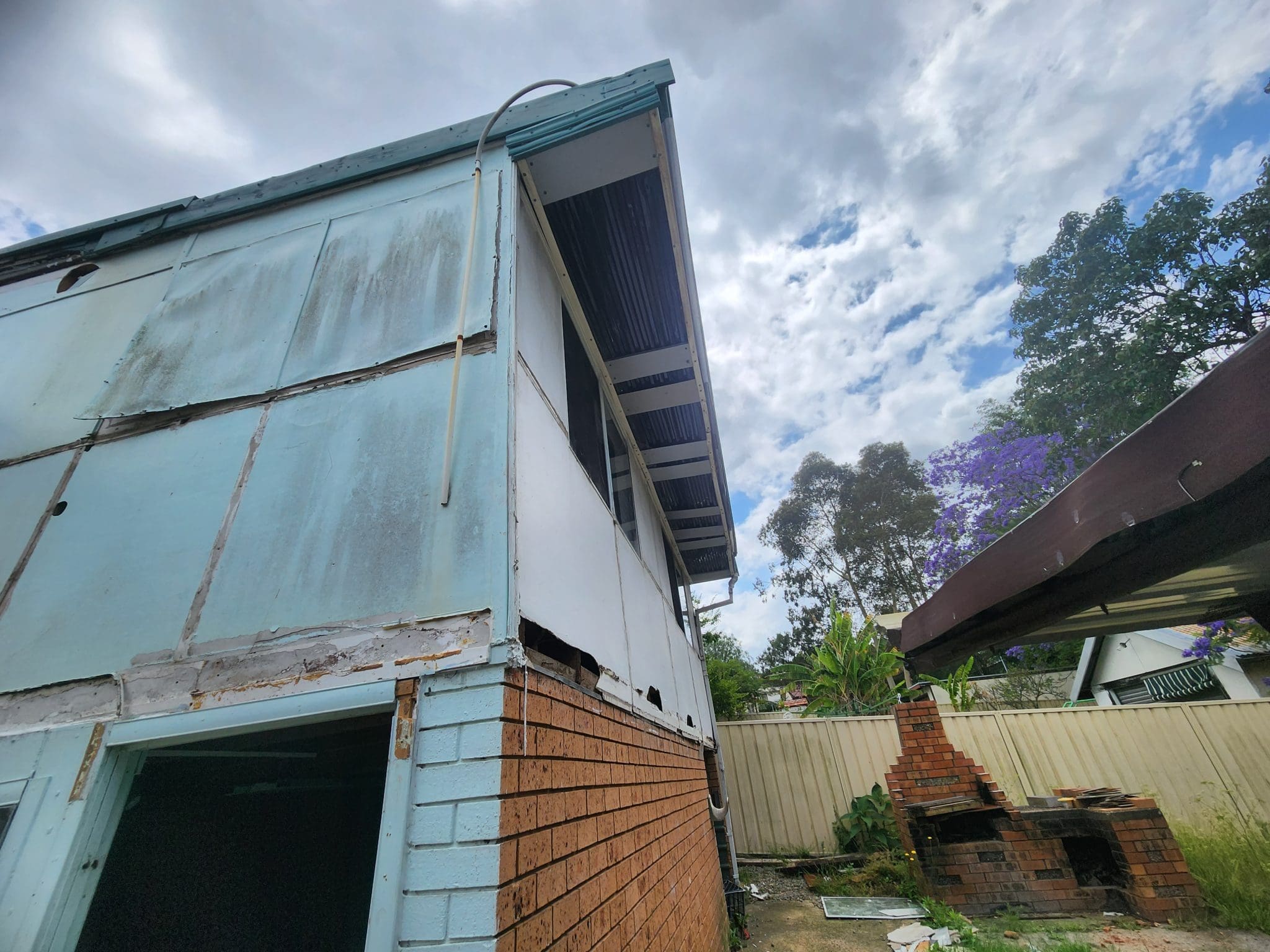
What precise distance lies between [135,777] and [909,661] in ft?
20.3

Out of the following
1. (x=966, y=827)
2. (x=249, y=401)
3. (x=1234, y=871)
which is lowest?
(x=1234, y=871)

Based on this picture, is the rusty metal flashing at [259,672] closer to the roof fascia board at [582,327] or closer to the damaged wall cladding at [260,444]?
the damaged wall cladding at [260,444]

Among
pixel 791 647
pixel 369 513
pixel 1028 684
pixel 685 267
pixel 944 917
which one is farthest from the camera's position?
pixel 791 647

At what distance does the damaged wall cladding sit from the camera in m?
1.91

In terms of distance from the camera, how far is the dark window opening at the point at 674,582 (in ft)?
22.7

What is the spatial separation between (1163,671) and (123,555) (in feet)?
62.6

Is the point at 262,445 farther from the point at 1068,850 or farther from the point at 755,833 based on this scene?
the point at 755,833

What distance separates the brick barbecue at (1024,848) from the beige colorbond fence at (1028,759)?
234 centimetres

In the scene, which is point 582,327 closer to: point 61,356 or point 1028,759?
point 61,356

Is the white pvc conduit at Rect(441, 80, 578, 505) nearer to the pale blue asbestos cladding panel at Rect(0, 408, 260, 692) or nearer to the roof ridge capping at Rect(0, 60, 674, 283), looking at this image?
the roof ridge capping at Rect(0, 60, 674, 283)

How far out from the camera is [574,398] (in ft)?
11.6

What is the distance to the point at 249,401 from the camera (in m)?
2.52

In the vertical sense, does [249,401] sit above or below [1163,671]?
above

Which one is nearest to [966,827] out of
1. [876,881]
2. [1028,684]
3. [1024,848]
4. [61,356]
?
[1024,848]
